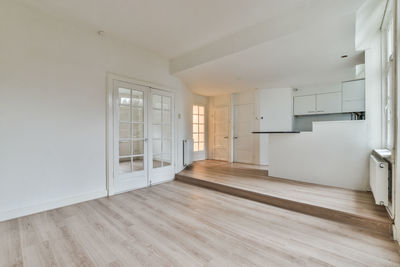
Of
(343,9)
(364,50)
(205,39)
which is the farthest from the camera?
(205,39)

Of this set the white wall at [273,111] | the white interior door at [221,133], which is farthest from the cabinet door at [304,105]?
the white interior door at [221,133]

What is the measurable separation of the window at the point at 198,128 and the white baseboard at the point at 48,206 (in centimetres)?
350

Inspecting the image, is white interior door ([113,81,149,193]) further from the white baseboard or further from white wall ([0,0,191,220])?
the white baseboard

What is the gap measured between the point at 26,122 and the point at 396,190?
439 cm

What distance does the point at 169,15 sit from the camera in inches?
107

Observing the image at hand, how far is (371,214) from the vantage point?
7.28 ft

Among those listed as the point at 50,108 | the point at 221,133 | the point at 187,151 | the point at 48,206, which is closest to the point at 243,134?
the point at 221,133

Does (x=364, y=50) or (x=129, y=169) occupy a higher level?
(x=364, y=50)

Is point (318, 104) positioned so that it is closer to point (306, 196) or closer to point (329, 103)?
point (329, 103)

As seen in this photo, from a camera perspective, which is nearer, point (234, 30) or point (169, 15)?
point (169, 15)

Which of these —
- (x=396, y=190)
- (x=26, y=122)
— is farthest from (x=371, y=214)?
(x=26, y=122)

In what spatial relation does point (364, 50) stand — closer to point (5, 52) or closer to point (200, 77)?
point (200, 77)

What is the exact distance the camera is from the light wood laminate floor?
166 centimetres

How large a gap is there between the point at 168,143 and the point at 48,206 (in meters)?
2.39
